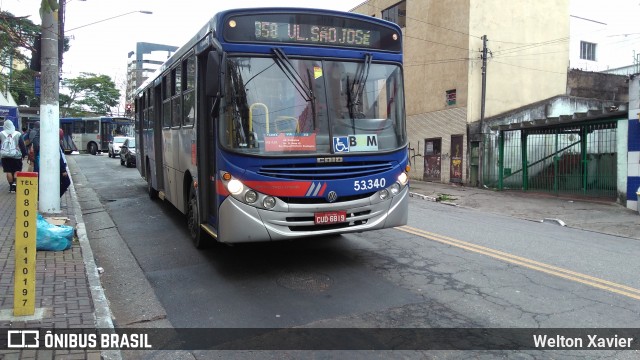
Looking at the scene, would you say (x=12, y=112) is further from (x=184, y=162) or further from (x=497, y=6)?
(x=497, y=6)

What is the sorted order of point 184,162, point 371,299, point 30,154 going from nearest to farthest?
1. point 371,299
2. point 184,162
3. point 30,154

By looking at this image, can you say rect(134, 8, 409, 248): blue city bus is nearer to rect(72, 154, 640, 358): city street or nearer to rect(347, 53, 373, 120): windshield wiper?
rect(347, 53, 373, 120): windshield wiper

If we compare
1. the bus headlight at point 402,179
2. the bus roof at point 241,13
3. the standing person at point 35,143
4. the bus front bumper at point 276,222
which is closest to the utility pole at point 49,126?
the standing person at point 35,143

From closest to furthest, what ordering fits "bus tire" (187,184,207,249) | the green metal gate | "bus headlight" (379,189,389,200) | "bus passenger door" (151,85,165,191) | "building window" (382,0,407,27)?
1. "bus headlight" (379,189,389,200)
2. "bus tire" (187,184,207,249)
3. "bus passenger door" (151,85,165,191)
4. the green metal gate
5. "building window" (382,0,407,27)

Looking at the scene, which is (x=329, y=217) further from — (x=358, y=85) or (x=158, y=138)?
(x=158, y=138)

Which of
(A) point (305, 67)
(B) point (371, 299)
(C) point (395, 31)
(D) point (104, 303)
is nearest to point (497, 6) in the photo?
(C) point (395, 31)

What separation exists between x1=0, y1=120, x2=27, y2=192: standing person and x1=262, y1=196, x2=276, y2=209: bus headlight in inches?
361

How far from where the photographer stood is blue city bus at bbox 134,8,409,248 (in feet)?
17.1

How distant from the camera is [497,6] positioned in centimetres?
1970

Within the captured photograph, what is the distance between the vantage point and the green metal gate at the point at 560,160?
1455 cm

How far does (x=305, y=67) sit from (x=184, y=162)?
2.83 meters

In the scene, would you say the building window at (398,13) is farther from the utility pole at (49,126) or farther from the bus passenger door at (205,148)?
the bus passenger door at (205,148)

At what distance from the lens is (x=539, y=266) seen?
6328 mm

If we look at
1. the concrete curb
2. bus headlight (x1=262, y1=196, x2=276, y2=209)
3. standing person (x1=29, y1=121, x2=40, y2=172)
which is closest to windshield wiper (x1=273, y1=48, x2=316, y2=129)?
bus headlight (x1=262, y1=196, x2=276, y2=209)
